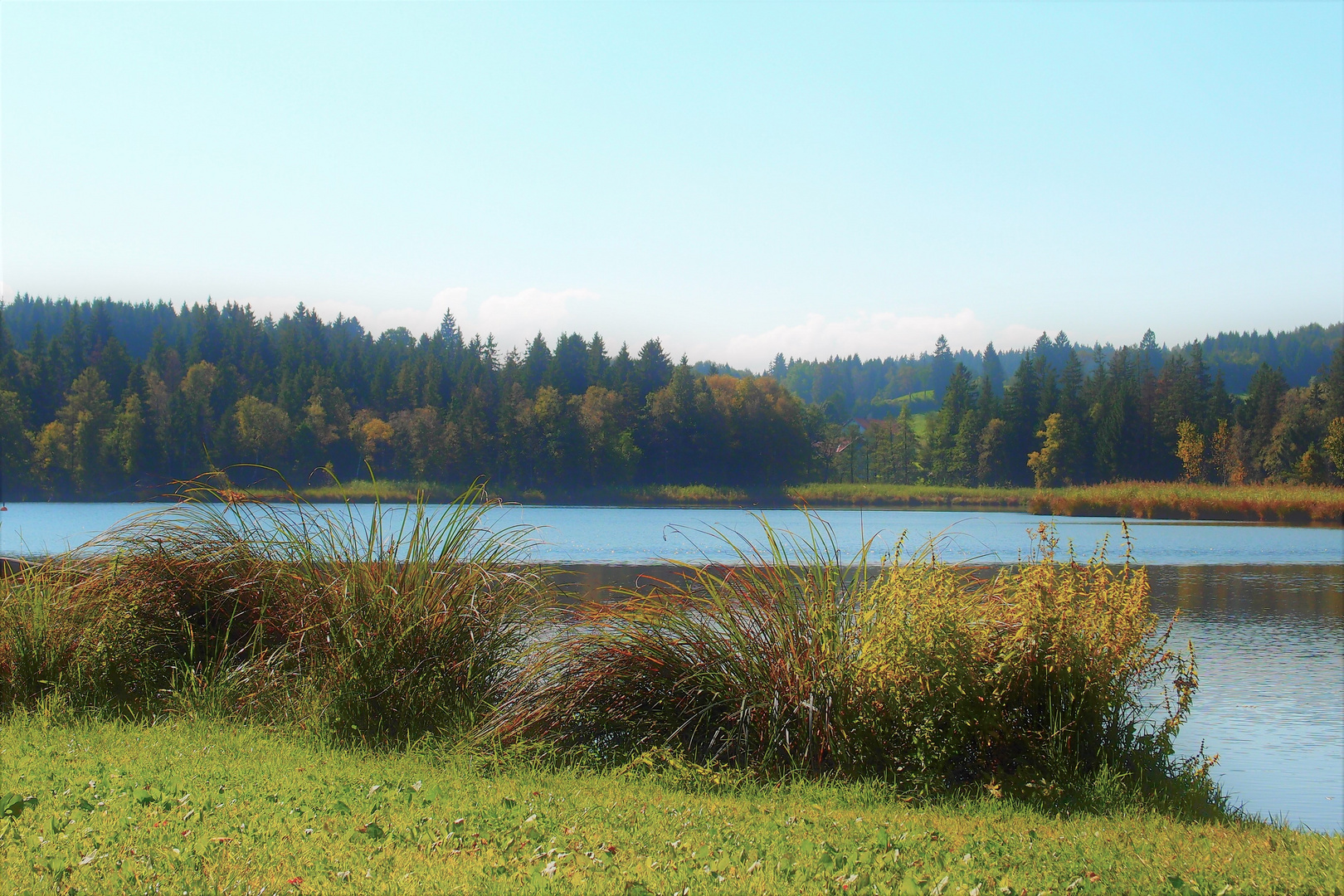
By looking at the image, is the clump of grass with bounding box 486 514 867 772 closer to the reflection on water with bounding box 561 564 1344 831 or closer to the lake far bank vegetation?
the lake far bank vegetation

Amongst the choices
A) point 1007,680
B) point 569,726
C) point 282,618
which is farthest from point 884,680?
point 282,618

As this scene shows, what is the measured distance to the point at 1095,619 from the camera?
595 cm

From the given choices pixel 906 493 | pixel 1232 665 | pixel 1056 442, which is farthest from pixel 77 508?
pixel 1056 442

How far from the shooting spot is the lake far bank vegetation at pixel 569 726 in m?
4.09

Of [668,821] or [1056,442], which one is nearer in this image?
[668,821]

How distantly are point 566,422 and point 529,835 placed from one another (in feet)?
247

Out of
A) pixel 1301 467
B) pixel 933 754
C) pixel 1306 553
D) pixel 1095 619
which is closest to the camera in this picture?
pixel 933 754

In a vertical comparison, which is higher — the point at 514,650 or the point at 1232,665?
the point at 514,650

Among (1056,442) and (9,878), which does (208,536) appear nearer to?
(9,878)

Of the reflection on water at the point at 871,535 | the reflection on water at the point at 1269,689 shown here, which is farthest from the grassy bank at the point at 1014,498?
the reflection on water at the point at 1269,689

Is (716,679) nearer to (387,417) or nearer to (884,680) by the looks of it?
(884,680)

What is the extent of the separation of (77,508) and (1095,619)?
202 feet

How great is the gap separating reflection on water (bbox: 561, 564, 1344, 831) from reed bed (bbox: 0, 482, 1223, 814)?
720 millimetres

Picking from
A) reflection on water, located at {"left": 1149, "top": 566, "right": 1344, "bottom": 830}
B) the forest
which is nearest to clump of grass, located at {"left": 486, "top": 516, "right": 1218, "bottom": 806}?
reflection on water, located at {"left": 1149, "top": 566, "right": 1344, "bottom": 830}
